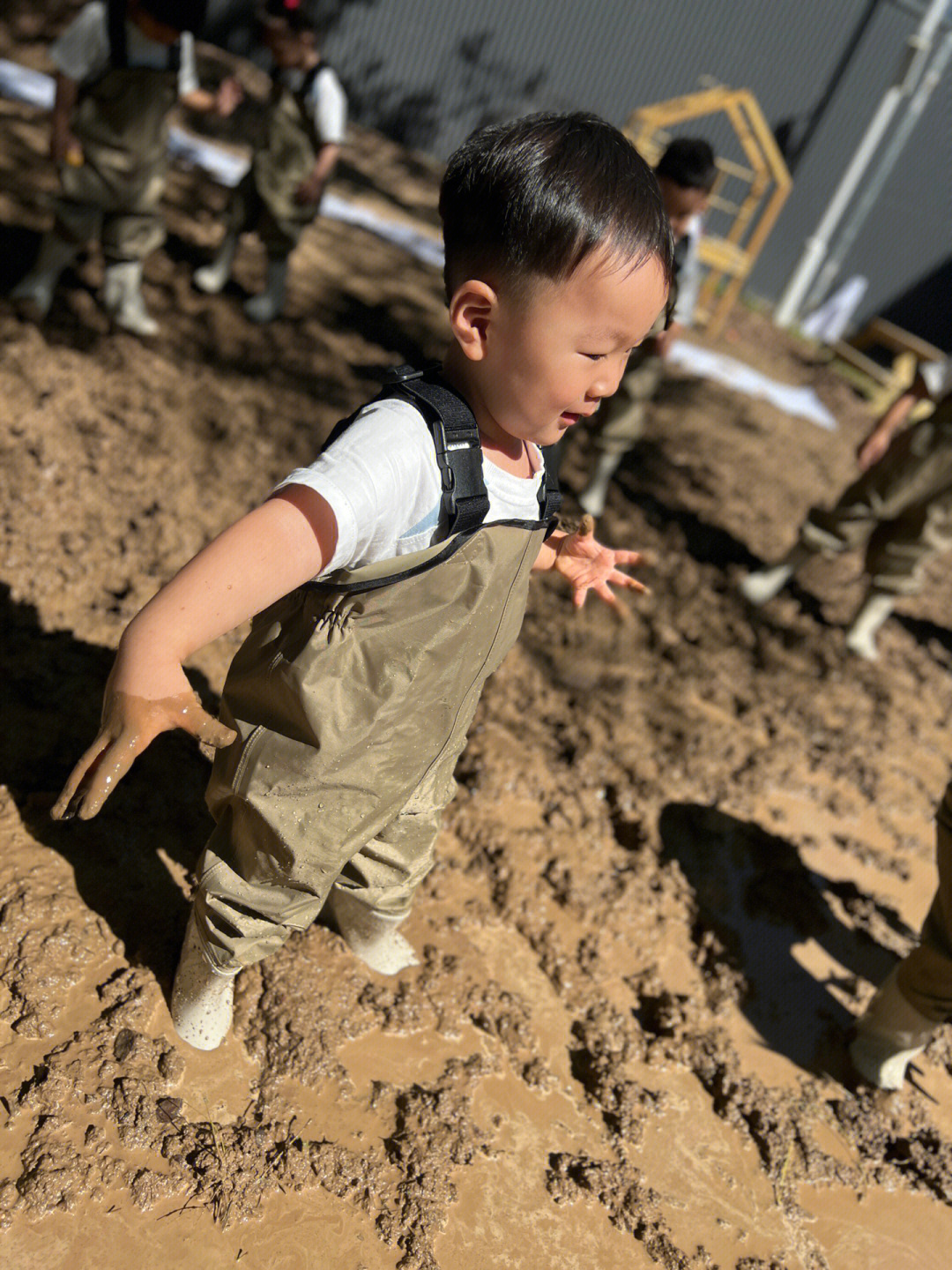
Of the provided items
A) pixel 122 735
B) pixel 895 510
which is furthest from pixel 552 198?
pixel 895 510

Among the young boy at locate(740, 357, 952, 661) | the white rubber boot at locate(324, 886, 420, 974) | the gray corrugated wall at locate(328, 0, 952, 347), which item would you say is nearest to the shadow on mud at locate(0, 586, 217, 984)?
the white rubber boot at locate(324, 886, 420, 974)

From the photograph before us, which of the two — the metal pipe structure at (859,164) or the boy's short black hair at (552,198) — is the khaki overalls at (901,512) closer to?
the boy's short black hair at (552,198)

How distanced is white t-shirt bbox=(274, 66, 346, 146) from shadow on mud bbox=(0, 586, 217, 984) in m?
3.28

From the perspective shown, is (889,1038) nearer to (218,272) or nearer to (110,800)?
(110,800)

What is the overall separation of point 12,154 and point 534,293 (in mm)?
5810

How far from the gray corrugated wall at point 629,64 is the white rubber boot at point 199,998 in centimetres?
1150

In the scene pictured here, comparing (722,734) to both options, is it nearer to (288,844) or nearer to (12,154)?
(288,844)

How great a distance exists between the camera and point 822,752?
4.00m

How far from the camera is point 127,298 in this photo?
15.0 ft

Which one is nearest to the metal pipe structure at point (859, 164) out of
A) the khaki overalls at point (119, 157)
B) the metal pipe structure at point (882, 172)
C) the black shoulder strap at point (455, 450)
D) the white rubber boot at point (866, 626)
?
the metal pipe structure at point (882, 172)

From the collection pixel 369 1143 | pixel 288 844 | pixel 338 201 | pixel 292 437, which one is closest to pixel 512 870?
pixel 369 1143

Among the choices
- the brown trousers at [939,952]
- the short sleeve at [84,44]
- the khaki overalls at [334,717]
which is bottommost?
the brown trousers at [939,952]

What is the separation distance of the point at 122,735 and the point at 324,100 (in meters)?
4.70

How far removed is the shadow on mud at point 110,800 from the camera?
225 centimetres
